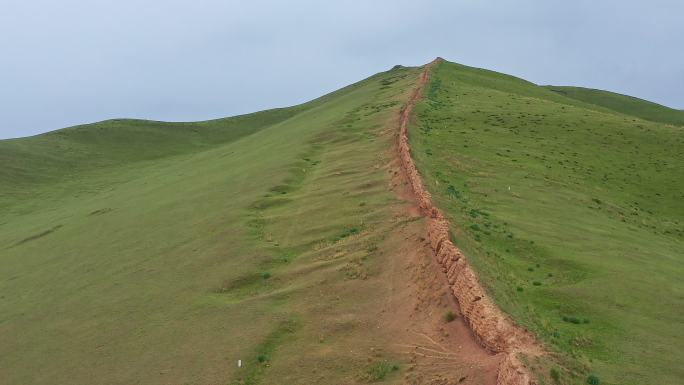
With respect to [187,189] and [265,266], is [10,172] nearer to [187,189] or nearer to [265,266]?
[187,189]

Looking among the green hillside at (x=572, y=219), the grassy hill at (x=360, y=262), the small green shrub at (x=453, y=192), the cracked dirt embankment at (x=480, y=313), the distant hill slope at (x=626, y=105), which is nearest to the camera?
the cracked dirt embankment at (x=480, y=313)

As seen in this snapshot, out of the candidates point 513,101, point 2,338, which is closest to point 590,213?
point 2,338

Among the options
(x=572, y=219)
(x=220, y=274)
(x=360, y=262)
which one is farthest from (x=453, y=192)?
A: (x=220, y=274)

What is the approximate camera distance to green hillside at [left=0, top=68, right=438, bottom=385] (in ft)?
57.1

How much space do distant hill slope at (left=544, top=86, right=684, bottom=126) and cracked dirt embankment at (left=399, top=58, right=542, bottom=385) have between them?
81.9 metres

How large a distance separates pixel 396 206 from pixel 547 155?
61.9 feet

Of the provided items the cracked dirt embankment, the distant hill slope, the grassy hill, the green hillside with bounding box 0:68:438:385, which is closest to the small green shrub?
the grassy hill

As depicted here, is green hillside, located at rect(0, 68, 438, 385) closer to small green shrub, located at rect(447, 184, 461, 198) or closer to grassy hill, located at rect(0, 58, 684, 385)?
grassy hill, located at rect(0, 58, 684, 385)

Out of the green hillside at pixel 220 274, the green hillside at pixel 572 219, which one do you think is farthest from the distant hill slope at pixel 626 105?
the green hillside at pixel 220 274

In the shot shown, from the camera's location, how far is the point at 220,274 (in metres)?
23.6

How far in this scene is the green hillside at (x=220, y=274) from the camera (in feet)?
57.1

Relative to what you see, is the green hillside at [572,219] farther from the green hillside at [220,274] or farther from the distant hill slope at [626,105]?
the distant hill slope at [626,105]

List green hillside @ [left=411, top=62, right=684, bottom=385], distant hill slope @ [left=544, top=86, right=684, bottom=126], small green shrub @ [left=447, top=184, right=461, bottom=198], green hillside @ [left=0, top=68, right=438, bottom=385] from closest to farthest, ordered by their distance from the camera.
Result: green hillside @ [left=411, top=62, right=684, bottom=385], green hillside @ [left=0, top=68, right=438, bottom=385], small green shrub @ [left=447, top=184, right=461, bottom=198], distant hill slope @ [left=544, top=86, right=684, bottom=126]

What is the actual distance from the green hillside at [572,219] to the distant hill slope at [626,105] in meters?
44.2
